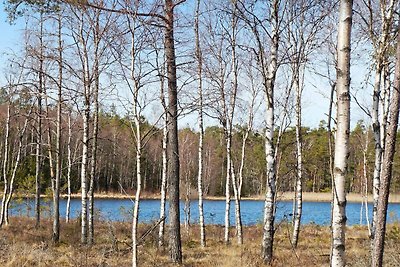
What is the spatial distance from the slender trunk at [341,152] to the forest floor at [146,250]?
65cm

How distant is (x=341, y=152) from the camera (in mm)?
3846

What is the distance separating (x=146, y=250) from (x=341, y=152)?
25.3 ft

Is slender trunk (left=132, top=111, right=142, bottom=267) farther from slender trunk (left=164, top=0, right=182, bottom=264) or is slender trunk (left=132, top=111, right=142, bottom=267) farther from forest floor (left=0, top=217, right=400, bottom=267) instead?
slender trunk (left=164, top=0, right=182, bottom=264)

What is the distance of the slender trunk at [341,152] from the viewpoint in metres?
3.80

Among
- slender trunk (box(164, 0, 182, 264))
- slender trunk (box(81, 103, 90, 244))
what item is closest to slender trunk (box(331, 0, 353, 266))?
slender trunk (box(164, 0, 182, 264))

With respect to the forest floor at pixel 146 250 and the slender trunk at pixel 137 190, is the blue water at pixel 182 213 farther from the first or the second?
the slender trunk at pixel 137 190

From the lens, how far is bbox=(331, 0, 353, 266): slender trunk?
3.80 m

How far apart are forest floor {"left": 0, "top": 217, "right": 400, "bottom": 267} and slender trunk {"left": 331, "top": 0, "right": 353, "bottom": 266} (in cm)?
65

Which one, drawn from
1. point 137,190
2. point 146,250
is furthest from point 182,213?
point 137,190

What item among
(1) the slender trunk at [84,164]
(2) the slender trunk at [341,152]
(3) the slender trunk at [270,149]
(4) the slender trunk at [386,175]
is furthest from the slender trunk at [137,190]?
(1) the slender trunk at [84,164]

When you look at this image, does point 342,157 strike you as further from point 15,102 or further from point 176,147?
point 15,102

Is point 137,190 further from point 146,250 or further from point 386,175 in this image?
point 146,250

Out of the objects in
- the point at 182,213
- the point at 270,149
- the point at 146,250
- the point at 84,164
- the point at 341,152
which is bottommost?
the point at 182,213

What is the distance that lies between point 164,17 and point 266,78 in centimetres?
235
